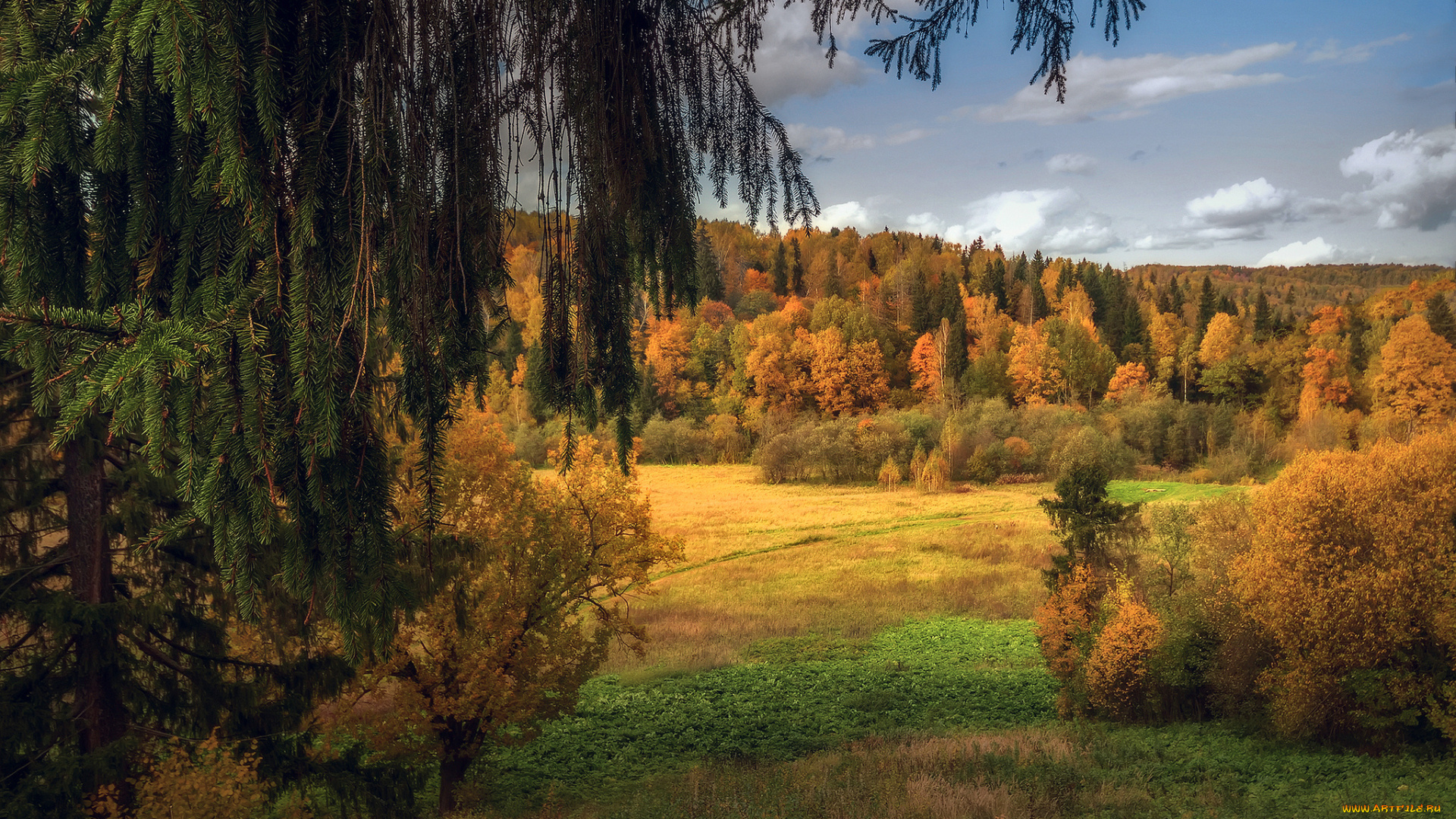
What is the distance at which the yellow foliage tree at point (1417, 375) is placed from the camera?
46375 millimetres

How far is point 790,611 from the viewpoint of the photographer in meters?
27.7

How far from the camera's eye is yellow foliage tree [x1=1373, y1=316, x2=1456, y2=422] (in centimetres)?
4638

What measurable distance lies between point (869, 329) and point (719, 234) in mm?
31542

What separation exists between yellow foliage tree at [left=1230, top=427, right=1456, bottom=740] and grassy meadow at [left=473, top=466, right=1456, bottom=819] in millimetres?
1028

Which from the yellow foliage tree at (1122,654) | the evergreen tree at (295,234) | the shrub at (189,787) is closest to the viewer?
the evergreen tree at (295,234)

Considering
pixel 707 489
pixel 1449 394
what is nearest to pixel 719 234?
pixel 707 489

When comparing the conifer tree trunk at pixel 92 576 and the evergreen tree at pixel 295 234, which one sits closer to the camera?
the evergreen tree at pixel 295 234

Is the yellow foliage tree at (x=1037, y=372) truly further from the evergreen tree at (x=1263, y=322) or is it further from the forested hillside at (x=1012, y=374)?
the evergreen tree at (x=1263, y=322)

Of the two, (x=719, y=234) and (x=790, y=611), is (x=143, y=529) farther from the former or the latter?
(x=719, y=234)

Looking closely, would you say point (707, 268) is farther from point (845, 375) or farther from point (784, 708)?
point (845, 375)

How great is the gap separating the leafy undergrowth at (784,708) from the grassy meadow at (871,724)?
0.07 metres

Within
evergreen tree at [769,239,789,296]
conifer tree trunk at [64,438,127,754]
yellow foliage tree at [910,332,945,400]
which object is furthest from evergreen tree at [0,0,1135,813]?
evergreen tree at [769,239,789,296]

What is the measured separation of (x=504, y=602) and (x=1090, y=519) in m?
14.1

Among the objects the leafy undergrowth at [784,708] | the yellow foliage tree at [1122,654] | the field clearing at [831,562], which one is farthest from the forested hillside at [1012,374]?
the yellow foliage tree at [1122,654]
